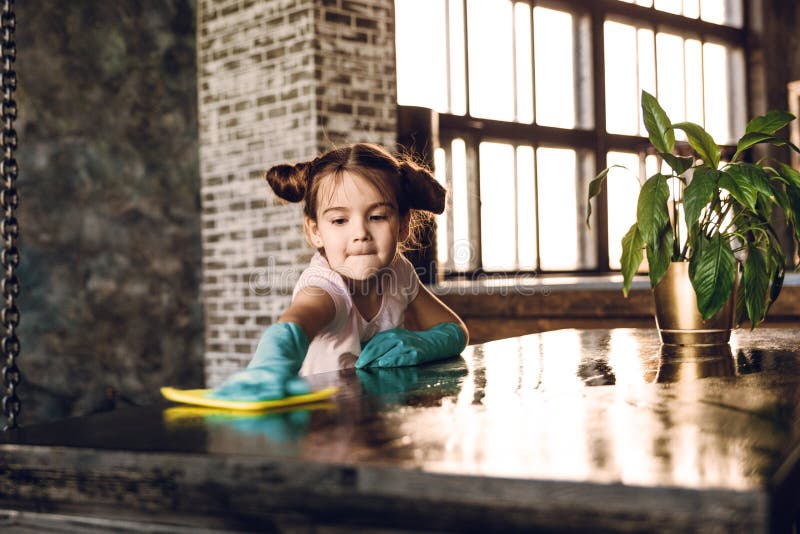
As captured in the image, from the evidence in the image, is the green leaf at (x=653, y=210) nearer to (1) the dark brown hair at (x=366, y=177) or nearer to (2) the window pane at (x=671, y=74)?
(1) the dark brown hair at (x=366, y=177)

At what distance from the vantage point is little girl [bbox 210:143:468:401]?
4.50ft

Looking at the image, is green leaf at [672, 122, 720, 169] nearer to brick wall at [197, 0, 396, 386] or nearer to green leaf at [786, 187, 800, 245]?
green leaf at [786, 187, 800, 245]

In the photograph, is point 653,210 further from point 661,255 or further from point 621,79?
point 621,79

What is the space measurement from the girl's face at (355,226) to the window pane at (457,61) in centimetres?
519

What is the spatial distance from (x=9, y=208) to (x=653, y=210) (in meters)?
1.00

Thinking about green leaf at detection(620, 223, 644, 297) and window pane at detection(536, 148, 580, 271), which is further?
window pane at detection(536, 148, 580, 271)

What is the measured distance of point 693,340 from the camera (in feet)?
4.88

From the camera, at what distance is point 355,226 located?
1502mm

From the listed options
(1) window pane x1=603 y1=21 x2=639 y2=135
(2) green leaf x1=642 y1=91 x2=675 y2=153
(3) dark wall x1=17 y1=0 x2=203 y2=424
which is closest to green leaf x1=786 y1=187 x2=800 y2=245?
(2) green leaf x1=642 y1=91 x2=675 y2=153

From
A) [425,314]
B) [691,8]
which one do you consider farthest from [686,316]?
[691,8]

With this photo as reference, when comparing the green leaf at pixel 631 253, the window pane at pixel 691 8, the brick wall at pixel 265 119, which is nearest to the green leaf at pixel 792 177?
the green leaf at pixel 631 253

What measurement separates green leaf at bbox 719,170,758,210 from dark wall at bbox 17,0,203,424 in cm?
357

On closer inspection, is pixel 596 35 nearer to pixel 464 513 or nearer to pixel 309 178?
pixel 309 178

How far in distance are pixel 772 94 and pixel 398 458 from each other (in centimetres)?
978
